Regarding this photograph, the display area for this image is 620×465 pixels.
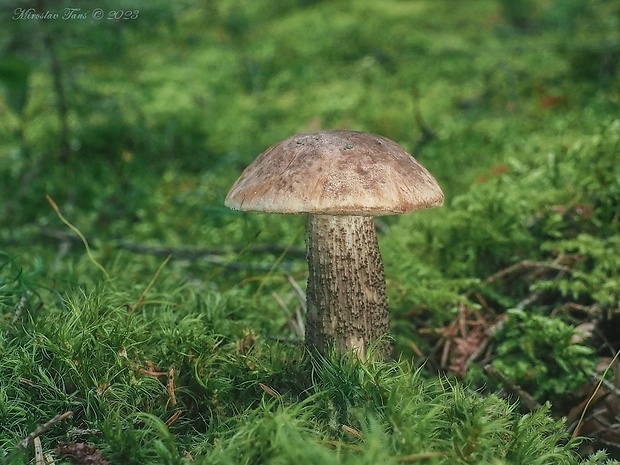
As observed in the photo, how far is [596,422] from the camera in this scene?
1.98 m

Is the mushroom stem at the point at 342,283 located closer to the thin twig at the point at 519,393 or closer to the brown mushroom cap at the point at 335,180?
the brown mushroom cap at the point at 335,180

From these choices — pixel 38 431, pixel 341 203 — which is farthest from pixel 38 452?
pixel 341 203

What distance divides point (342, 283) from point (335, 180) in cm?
46

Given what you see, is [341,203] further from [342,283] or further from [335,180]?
[342,283]

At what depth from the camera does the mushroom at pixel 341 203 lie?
65.4 inches

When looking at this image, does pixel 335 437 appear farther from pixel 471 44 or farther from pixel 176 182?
pixel 471 44

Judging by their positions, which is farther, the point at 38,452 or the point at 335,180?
the point at 335,180

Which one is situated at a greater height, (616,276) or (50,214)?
(50,214)

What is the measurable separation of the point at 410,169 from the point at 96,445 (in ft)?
3.89

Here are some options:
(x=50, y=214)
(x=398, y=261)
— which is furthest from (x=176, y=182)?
(x=398, y=261)

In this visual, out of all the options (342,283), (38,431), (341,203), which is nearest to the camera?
(38,431)

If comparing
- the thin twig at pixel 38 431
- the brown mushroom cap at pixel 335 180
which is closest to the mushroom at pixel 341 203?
the brown mushroom cap at pixel 335 180

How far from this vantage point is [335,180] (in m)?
1.68

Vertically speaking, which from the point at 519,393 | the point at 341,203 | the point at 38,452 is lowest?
the point at 519,393
